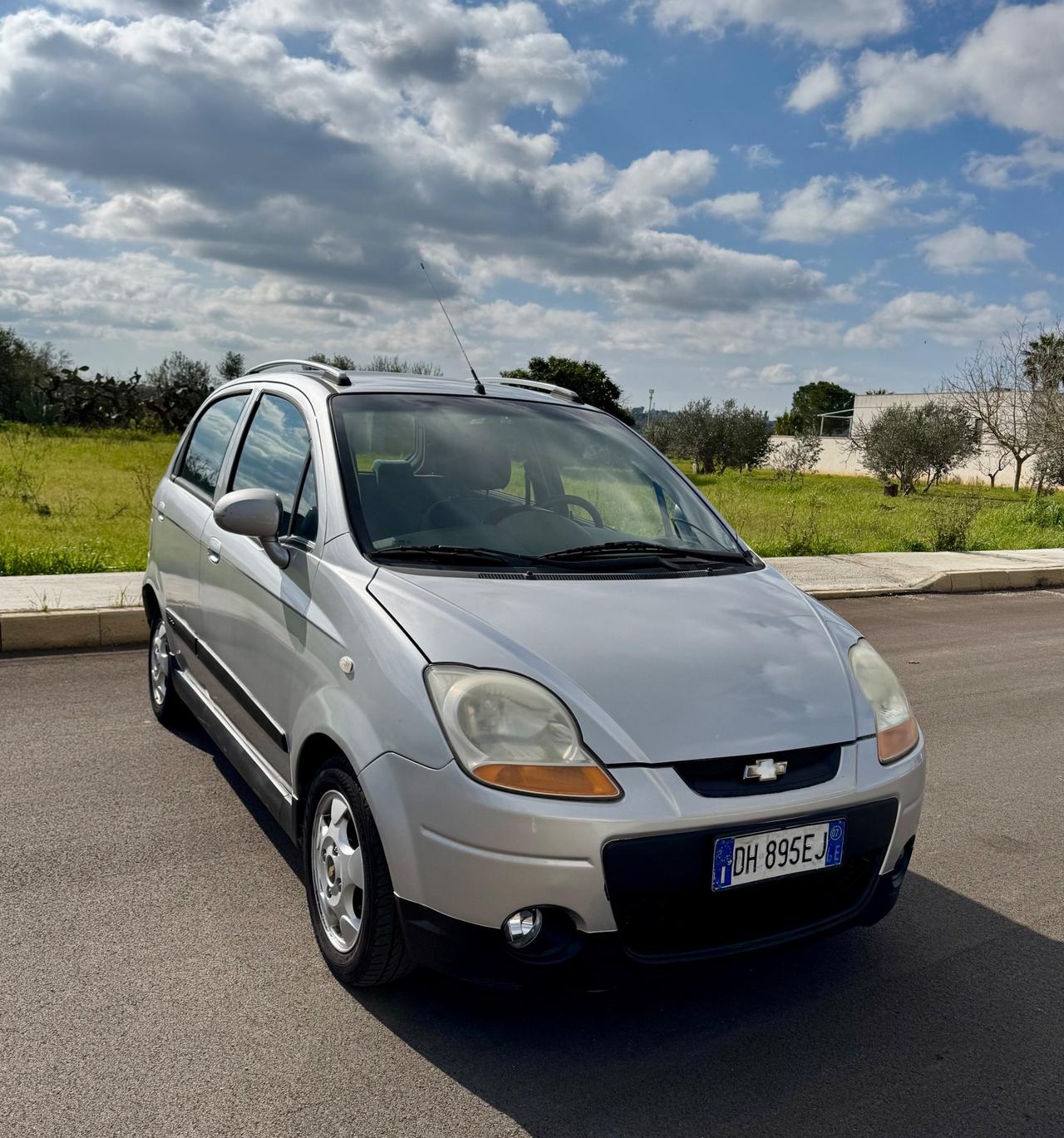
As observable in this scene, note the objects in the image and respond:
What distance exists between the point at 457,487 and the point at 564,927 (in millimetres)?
1593

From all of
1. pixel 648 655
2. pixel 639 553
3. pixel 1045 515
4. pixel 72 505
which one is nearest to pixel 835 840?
pixel 648 655

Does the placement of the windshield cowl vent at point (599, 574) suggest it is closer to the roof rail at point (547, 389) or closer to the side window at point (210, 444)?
the roof rail at point (547, 389)

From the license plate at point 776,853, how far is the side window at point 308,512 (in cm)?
161

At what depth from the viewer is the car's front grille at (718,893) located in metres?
2.36

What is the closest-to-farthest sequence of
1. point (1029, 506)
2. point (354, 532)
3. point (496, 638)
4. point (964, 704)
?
1. point (496, 638)
2. point (354, 532)
3. point (964, 704)
4. point (1029, 506)

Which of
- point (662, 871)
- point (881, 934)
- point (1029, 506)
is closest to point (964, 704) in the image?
point (881, 934)

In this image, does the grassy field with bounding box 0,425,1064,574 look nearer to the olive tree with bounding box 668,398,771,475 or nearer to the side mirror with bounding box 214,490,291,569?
the side mirror with bounding box 214,490,291,569

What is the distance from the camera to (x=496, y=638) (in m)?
2.62

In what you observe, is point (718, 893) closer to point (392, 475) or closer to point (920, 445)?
point (392, 475)

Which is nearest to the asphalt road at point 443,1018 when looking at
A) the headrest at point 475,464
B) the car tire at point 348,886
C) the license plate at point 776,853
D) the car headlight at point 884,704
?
the car tire at point 348,886

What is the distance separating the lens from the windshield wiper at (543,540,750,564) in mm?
3287

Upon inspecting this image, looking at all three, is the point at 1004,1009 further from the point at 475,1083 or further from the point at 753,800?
the point at 475,1083

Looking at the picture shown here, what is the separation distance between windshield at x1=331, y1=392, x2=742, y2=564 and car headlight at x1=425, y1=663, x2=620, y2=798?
683mm

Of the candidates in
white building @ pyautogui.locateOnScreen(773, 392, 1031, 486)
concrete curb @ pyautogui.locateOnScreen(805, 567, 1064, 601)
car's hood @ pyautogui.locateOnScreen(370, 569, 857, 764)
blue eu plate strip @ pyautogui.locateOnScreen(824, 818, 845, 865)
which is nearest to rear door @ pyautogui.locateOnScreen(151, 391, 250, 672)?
car's hood @ pyautogui.locateOnScreen(370, 569, 857, 764)
